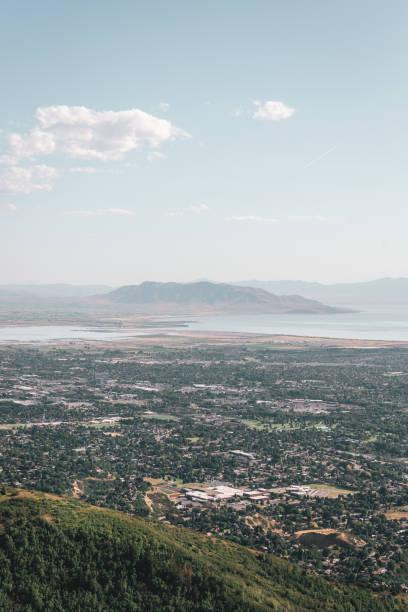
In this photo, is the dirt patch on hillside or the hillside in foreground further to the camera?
the dirt patch on hillside

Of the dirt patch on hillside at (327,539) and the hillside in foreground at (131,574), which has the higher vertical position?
the hillside in foreground at (131,574)

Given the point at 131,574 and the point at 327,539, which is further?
the point at 327,539

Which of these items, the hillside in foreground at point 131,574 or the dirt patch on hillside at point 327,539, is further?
the dirt patch on hillside at point 327,539

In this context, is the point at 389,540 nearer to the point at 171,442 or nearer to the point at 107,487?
the point at 107,487

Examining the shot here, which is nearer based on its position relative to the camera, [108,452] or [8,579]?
[8,579]

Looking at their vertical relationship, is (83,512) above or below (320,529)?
above

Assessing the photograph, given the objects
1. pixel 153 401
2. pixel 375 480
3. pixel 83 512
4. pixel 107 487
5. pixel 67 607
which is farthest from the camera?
pixel 153 401

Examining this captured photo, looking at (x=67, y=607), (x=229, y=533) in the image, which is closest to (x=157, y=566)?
(x=67, y=607)

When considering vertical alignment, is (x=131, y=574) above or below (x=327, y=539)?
above
